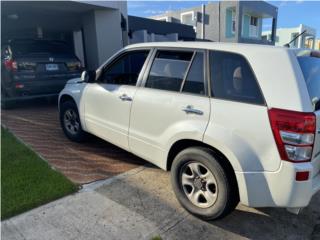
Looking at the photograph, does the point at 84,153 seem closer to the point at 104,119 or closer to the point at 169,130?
the point at 104,119

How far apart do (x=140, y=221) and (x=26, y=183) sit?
1632 millimetres

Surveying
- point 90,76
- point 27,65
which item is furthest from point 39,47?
point 90,76

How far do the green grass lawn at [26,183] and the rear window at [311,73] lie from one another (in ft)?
9.31

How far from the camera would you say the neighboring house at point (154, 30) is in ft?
45.3

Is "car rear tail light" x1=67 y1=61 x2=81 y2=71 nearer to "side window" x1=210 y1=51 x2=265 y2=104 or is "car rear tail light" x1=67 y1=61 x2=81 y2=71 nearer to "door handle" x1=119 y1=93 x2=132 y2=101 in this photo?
"door handle" x1=119 y1=93 x2=132 y2=101

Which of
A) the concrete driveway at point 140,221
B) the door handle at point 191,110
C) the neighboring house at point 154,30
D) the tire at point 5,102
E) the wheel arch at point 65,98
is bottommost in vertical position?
the concrete driveway at point 140,221

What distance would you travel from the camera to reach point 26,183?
355cm

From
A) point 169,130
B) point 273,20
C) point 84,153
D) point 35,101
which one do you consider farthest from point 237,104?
point 273,20

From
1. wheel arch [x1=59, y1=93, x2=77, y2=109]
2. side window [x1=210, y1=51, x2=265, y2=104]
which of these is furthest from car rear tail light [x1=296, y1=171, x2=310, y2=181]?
wheel arch [x1=59, y1=93, x2=77, y2=109]

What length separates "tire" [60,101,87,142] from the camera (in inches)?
192

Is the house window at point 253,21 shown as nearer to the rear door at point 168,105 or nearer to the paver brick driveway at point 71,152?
the paver brick driveway at point 71,152

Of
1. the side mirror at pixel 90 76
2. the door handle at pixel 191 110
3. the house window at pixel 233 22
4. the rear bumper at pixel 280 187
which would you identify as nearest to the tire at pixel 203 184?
the rear bumper at pixel 280 187

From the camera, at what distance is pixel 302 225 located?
2.94 meters

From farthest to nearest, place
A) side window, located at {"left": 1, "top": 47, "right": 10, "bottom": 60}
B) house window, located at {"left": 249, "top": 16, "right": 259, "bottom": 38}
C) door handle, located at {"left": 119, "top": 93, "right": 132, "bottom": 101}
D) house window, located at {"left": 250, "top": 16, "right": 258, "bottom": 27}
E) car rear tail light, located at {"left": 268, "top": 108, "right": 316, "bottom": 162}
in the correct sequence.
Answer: house window, located at {"left": 250, "top": 16, "right": 258, "bottom": 27}
house window, located at {"left": 249, "top": 16, "right": 259, "bottom": 38}
side window, located at {"left": 1, "top": 47, "right": 10, "bottom": 60}
door handle, located at {"left": 119, "top": 93, "right": 132, "bottom": 101}
car rear tail light, located at {"left": 268, "top": 108, "right": 316, "bottom": 162}
